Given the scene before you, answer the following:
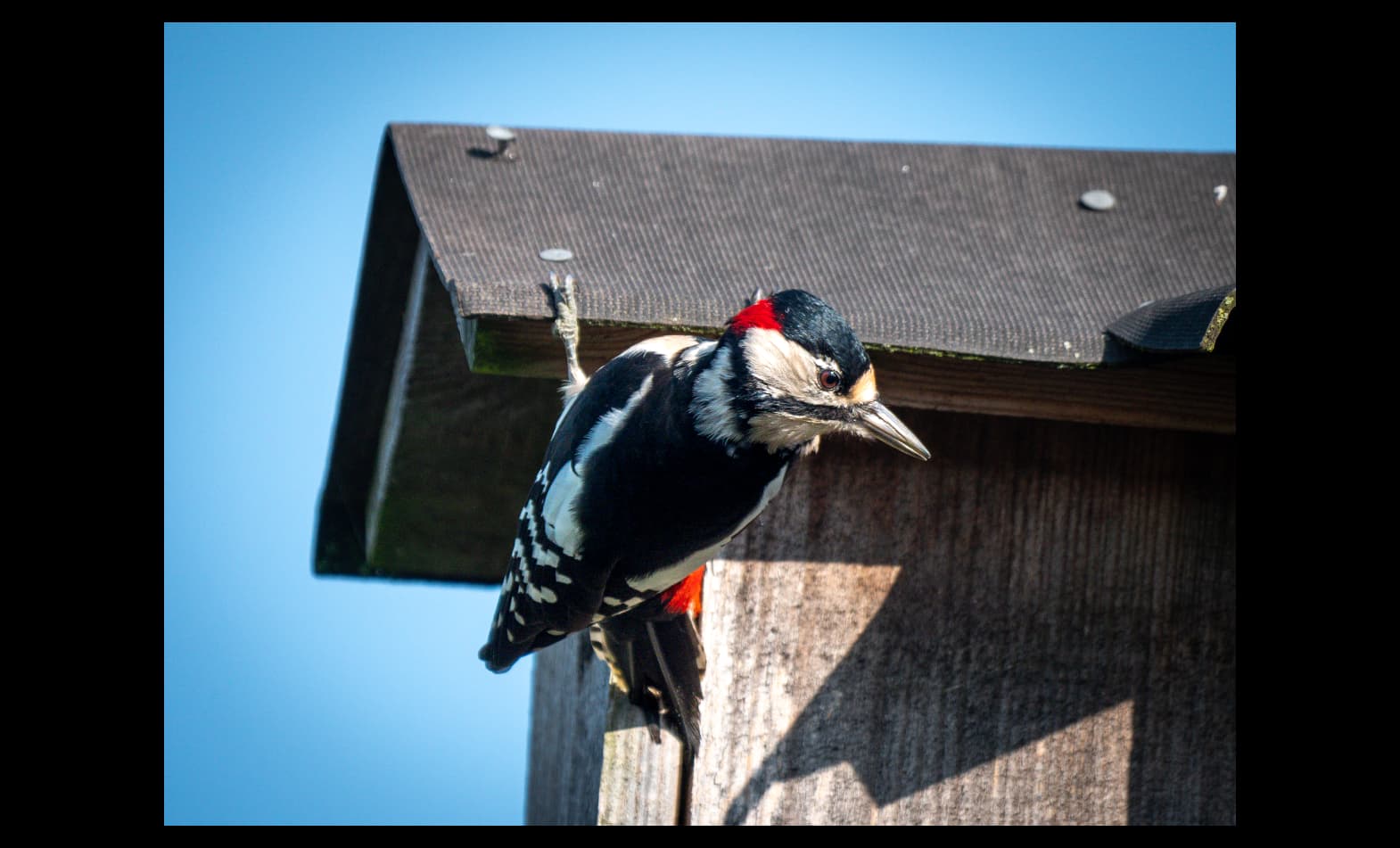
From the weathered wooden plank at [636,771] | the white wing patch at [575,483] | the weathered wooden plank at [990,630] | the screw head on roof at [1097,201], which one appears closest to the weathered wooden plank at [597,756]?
the weathered wooden plank at [636,771]

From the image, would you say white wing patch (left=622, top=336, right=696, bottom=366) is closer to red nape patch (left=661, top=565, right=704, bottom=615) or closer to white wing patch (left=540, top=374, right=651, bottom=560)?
white wing patch (left=540, top=374, right=651, bottom=560)

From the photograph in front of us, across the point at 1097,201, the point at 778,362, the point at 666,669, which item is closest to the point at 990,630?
the point at 666,669

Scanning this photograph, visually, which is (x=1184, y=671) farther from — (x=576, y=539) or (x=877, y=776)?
(x=576, y=539)

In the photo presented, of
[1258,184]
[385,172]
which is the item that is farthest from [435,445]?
[1258,184]

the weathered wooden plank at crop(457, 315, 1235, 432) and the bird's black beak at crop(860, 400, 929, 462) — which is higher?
the weathered wooden plank at crop(457, 315, 1235, 432)

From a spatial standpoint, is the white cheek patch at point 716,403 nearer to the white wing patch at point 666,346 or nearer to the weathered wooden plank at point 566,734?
the white wing patch at point 666,346

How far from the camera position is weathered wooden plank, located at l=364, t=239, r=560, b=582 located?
290cm

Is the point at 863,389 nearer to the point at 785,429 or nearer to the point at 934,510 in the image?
the point at 785,429

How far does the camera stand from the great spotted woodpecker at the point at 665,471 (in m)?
2.01

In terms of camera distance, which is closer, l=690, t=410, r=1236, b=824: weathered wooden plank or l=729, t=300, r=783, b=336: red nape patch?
l=729, t=300, r=783, b=336: red nape patch

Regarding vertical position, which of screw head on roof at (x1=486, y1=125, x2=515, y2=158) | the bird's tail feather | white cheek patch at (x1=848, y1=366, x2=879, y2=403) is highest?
screw head on roof at (x1=486, y1=125, x2=515, y2=158)

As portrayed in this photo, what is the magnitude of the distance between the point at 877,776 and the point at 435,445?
46.8 inches

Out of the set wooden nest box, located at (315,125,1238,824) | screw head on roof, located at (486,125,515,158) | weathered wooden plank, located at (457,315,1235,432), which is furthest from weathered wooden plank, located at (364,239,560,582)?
weathered wooden plank, located at (457,315,1235,432)

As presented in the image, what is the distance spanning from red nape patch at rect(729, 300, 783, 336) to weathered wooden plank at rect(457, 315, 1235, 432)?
0.29 metres
